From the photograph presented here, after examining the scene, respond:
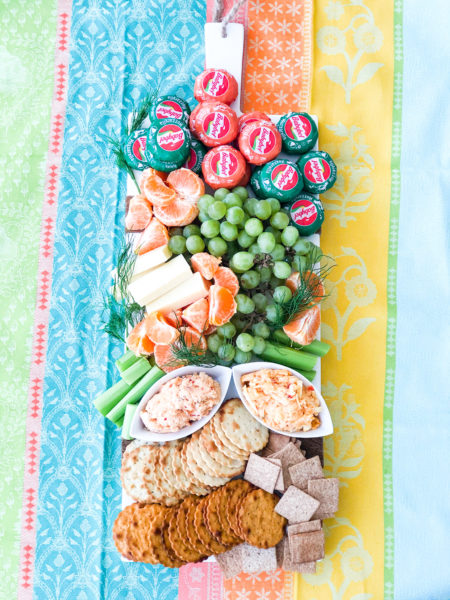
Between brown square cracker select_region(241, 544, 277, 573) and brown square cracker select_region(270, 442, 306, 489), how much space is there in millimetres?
205

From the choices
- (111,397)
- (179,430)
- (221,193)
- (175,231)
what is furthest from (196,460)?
(221,193)

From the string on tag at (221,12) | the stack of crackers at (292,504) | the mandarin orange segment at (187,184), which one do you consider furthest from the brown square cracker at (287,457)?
the string on tag at (221,12)

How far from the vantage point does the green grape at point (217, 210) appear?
5.25 feet

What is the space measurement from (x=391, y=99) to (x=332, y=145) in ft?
0.88

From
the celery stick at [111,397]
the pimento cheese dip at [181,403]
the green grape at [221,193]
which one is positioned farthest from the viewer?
the celery stick at [111,397]

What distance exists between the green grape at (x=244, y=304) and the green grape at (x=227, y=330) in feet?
0.17

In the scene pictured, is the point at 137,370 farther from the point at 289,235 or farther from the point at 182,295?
the point at 289,235

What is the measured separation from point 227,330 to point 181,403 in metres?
0.24

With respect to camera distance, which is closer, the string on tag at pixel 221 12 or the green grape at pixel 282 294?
the green grape at pixel 282 294

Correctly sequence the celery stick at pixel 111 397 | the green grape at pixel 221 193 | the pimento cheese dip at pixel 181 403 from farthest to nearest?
1. the celery stick at pixel 111 397
2. the green grape at pixel 221 193
3. the pimento cheese dip at pixel 181 403

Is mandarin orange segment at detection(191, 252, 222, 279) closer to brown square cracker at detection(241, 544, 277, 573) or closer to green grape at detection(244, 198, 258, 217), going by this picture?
green grape at detection(244, 198, 258, 217)

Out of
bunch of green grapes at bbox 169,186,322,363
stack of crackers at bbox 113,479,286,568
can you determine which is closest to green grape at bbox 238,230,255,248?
bunch of green grapes at bbox 169,186,322,363

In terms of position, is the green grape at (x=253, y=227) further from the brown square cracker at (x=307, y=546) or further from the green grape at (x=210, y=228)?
the brown square cracker at (x=307, y=546)

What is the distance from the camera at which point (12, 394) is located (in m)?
1.89
